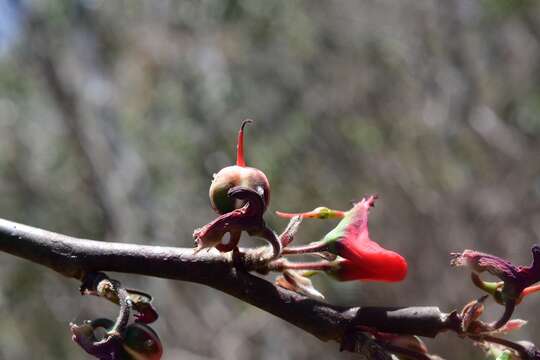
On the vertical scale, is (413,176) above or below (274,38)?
below

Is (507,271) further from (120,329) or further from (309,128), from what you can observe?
(309,128)

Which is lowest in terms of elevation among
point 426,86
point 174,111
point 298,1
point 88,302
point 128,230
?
point 128,230

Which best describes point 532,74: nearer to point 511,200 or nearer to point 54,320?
point 511,200

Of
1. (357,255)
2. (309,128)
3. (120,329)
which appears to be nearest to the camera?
(120,329)

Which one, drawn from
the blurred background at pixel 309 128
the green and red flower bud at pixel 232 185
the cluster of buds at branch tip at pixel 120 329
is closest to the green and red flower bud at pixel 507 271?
the green and red flower bud at pixel 232 185

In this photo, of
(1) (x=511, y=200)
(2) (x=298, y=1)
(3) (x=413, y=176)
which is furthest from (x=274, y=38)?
(1) (x=511, y=200)

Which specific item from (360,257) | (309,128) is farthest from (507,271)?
(309,128)
